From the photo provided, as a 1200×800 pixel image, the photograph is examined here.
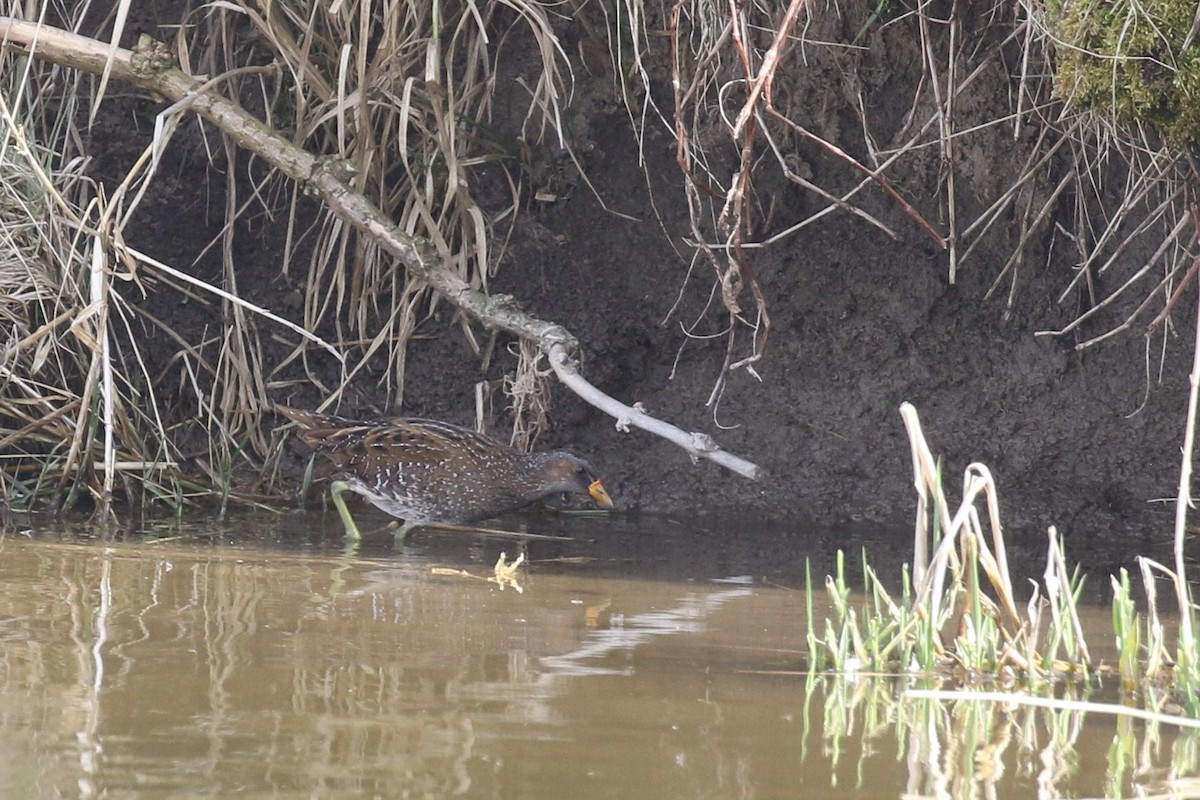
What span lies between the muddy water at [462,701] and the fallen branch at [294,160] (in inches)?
47.1

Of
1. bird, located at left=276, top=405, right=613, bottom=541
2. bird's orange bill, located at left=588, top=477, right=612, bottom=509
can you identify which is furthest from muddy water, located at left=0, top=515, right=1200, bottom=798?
bird's orange bill, located at left=588, top=477, right=612, bottom=509

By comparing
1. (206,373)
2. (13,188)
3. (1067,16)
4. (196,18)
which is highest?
(196,18)

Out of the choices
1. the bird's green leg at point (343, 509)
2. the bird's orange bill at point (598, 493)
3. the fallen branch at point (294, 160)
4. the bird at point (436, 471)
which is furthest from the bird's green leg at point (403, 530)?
the fallen branch at point (294, 160)

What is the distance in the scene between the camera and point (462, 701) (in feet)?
9.52

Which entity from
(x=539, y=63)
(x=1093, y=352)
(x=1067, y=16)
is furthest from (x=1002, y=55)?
(x=539, y=63)

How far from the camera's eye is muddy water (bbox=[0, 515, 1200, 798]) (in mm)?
2414

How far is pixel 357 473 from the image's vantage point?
565cm

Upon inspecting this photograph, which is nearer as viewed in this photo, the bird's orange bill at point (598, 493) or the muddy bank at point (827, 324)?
the muddy bank at point (827, 324)

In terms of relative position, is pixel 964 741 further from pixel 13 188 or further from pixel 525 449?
pixel 13 188

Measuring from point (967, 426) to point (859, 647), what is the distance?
9.25 feet

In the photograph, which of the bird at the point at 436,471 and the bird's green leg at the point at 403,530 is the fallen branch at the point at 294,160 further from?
the bird's green leg at the point at 403,530

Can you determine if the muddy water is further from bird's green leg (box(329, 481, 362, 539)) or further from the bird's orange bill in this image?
the bird's orange bill

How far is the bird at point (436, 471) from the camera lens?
557cm

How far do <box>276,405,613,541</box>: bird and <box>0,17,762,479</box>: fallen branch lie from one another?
1.40ft
